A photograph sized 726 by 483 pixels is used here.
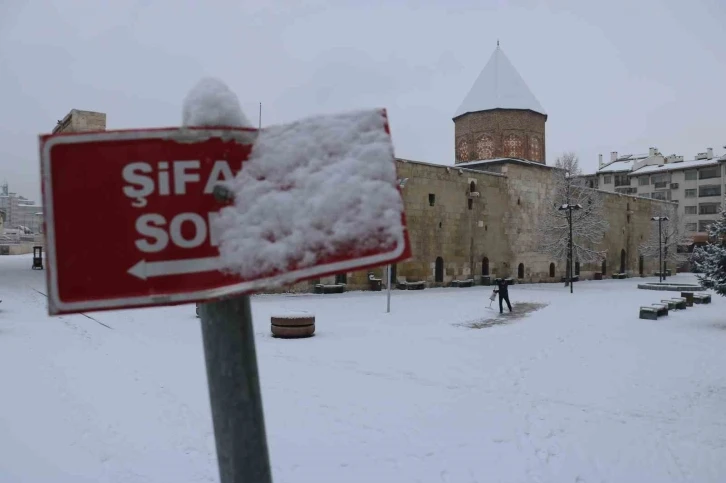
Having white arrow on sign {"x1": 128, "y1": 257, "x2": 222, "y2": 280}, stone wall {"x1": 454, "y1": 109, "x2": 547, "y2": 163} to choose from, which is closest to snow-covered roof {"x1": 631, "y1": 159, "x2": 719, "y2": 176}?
stone wall {"x1": 454, "y1": 109, "x2": 547, "y2": 163}

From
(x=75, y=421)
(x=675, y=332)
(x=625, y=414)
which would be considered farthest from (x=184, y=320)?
(x=675, y=332)

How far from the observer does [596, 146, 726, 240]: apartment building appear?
5738 cm

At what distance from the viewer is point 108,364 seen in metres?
8.86

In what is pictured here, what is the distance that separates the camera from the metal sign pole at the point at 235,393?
1420 mm

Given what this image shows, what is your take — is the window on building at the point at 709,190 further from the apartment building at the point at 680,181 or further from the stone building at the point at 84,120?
the stone building at the point at 84,120

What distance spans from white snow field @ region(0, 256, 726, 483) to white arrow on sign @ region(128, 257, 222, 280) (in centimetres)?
410

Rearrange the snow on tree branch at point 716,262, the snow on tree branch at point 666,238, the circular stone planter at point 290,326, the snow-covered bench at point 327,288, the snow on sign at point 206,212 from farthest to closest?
the snow on tree branch at point 666,238
the snow-covered bench at point 327,288
the snow on tree branch at point 716,262
the circular stone planter at point 290,326
the snow on sign at point 206,212

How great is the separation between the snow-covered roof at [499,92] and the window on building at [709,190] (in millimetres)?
36454

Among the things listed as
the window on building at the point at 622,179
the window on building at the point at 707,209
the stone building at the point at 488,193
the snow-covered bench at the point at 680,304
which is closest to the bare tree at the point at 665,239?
the stone building at the point at 488,193

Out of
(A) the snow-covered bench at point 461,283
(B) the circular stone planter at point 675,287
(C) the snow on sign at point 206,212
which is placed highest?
(C) the snow on sign at point 206,212

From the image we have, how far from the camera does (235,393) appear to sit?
1445 millimetres

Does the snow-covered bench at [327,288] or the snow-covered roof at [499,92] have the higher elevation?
the snow-covered roof at [499,92]

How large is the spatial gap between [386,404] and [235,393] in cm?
597

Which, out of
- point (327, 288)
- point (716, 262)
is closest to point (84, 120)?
point (327, 288)
